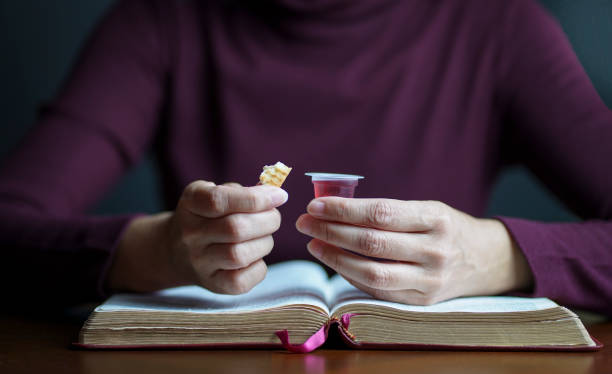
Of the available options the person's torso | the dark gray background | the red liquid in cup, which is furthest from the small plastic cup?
the dark gray background

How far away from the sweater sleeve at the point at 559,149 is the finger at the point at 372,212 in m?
0.21

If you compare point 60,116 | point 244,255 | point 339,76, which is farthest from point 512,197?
point 60,116

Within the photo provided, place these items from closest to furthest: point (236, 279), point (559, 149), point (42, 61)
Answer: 1. point (236, 279)
2. point (559, 149)
3. point (42, 61)

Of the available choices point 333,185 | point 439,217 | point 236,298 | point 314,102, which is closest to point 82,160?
point 314,102

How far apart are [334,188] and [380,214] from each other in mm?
74

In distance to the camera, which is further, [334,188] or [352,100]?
[352,100]

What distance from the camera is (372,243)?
683 millimetres

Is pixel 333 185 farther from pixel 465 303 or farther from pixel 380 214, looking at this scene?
pixel 465 303

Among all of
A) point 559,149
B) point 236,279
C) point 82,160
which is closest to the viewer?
point 236,279

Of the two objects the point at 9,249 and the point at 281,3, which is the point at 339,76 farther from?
the point at 9,249

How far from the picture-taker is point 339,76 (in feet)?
4.10

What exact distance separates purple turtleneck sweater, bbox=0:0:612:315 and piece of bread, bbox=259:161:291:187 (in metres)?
0.32

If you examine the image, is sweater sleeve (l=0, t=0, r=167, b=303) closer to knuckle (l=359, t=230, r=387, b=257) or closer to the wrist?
knuckle (l=359, t=230, r=387, b=257)

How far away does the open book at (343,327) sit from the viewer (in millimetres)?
648
